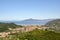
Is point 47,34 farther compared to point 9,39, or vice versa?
point 47,34

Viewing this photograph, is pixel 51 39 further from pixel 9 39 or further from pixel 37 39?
pixel 9 39

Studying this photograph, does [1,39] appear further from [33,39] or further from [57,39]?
[57,39]

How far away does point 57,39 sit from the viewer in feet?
A: 111

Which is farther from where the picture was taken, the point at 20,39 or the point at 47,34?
the point at 47,34

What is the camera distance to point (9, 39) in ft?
108

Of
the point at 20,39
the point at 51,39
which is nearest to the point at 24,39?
the point at 20,39

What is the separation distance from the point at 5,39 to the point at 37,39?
5.85 metres

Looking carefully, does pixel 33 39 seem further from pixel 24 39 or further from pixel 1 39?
pixel 1 39

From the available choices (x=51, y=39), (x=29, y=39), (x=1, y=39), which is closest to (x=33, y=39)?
(x=29, y=39)

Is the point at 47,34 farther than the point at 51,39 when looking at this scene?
Yes

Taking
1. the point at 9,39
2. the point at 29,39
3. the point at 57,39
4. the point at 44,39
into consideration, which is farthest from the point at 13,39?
the point at 57,39

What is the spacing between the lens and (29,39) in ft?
105

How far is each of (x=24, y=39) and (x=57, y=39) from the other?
6304 mm

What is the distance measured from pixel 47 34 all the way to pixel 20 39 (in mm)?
6423
